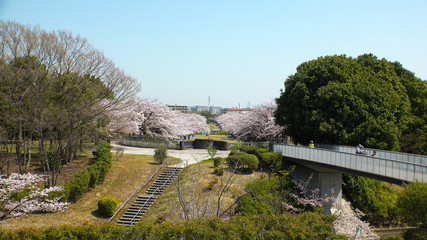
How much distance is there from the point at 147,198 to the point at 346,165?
13.1 m

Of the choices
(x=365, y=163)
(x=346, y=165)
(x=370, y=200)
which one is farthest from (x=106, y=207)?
(x=370, y=200)

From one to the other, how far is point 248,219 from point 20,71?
18882 mm

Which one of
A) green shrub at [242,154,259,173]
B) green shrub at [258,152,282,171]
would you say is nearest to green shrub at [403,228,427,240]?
green shrub at [258,152,282,171]

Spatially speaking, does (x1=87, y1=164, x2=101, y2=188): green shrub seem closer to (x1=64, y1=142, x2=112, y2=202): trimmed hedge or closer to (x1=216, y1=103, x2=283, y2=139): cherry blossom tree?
(x1=64, y1=142, x2=112, y2=202): trimmed hedge

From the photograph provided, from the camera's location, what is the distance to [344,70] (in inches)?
1166

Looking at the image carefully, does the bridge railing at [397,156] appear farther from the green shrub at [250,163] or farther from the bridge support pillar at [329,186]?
the green shrub at [250,163]

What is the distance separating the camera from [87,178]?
22469mm

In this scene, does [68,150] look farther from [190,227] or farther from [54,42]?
[190,227]

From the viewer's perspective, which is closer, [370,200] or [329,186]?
[329,186]

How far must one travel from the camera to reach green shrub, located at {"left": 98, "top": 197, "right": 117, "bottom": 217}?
66.9 ft

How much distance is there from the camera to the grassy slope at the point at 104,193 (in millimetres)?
17422

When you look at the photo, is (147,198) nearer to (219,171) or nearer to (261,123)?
(219,171)

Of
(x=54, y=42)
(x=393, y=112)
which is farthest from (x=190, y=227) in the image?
(x=393, y=112)

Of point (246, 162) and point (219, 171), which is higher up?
point (246, 162)
